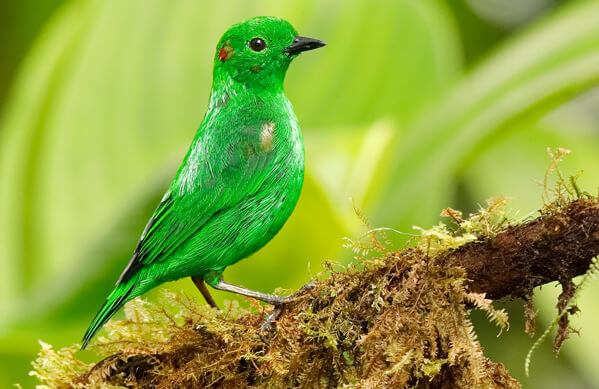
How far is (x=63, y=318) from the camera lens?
114 inches

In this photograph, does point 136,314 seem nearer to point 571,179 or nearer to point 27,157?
point 571,179

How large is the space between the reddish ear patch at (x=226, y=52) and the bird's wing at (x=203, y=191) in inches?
14.2

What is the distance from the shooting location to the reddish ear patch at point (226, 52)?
9.08ft

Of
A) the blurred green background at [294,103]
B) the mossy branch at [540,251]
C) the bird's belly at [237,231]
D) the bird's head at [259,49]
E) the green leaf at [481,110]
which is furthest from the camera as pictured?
the blurred green background at [294,103]

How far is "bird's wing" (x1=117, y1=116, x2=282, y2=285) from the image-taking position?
99.7 inches

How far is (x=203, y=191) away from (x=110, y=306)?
1.58ft

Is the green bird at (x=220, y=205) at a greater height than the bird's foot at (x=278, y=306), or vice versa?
the green bird at (x=220, y=205)

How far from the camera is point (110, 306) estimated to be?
7.95ft

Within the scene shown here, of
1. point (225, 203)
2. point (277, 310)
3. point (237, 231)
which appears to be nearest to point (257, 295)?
point (277, 310)

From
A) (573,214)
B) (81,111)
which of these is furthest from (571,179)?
(81,111)

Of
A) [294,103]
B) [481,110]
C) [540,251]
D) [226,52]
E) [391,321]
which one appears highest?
[294,103]

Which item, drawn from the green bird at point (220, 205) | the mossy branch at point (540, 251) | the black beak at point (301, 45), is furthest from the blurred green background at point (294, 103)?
the mossy branch at point (540, 251)

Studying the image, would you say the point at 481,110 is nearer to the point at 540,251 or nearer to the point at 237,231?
the point at 237,231

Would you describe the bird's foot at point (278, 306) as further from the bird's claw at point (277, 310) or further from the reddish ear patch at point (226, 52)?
the reddish ear patch at point (226, 52)
